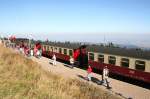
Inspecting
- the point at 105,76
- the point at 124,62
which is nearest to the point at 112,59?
the point at 124,62

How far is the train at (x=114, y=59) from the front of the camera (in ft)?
67.5

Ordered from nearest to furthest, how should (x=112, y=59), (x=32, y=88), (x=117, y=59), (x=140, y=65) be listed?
(x=32, y=88) < (x=140, y=65) < (x=117, y=59) < (x=112, y=59)

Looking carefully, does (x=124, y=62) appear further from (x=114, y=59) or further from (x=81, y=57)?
(x=81, y=57)

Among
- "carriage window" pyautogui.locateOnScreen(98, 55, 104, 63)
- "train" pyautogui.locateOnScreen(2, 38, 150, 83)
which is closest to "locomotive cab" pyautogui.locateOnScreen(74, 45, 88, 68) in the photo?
"train" pyautogui.locateOnScreen(2, 38, 150, 83)

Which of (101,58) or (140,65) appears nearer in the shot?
(140,65)

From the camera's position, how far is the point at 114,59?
24.1 metres

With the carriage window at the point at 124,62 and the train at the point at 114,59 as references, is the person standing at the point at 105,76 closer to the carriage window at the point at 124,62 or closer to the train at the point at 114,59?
the train at the point at 114,59

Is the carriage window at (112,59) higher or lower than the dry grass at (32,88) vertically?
higher

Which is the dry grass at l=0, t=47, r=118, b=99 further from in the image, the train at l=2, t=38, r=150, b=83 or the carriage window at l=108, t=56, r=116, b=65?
the carriage window at l=108, t=56, r=116, b=65

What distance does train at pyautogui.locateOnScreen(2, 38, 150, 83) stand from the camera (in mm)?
20562

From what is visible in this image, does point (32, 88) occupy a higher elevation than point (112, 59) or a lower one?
lower

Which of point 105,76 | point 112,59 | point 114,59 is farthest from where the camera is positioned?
point 112,59

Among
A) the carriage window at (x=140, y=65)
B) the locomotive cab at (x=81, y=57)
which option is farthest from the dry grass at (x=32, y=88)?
the locomotive cab at (x=81, y=57)

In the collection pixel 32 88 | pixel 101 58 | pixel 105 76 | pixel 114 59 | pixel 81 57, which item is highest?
pixel 114 59
